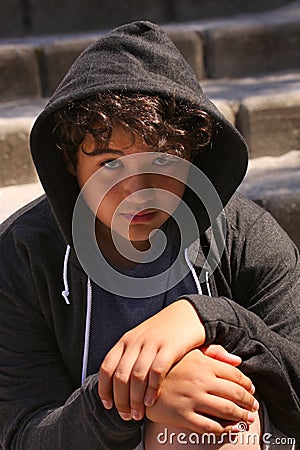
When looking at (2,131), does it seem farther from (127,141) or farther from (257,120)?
(127,141)

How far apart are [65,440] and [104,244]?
402 mm

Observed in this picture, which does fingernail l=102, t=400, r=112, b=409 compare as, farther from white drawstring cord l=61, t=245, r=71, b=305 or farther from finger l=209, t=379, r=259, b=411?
white drawstring cord l=61, t=245, r=71, b=305

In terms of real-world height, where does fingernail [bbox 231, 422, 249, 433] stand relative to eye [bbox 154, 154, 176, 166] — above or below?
below

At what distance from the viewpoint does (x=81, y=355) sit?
1725 millimetres

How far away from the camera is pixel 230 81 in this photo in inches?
138

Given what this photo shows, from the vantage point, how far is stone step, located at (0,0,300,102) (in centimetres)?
342

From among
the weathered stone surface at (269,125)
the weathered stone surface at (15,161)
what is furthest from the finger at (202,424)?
the weathered stone surface at (269,125)

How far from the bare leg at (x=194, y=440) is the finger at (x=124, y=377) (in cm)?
13

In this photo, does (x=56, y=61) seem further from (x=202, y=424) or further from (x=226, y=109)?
(x=202, y=424)

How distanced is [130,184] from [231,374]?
38 centimetres

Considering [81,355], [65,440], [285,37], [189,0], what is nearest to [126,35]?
[81,355]

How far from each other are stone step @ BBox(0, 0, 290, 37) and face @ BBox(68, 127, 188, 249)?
2.49 metres

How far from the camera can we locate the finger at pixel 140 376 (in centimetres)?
139

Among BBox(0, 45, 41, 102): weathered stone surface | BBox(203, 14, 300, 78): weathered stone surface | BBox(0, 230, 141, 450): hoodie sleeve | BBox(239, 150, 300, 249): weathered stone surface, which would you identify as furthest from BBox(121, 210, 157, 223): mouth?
BBox(203, 14, 300, 78): weathered stone surface
